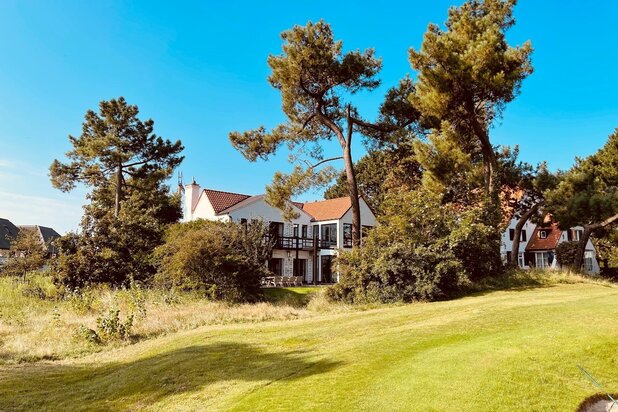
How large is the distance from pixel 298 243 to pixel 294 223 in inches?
84.9

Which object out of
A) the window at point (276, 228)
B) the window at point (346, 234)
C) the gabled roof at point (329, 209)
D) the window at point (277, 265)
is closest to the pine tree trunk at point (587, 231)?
the gabled roof at point (329, 209)

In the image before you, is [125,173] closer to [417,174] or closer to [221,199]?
[221,199]

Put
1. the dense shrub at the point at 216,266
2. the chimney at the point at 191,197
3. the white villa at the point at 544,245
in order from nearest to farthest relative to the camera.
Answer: the dense shrub at the point at 216,266, the chimney at the point at 191,197, the white villa at the point at 544,245

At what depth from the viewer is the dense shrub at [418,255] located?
1648cm

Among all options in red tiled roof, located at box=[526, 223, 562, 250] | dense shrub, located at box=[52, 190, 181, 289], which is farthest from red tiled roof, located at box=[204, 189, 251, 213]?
red tiled roof, located at box=[526, 223, 562, 250]

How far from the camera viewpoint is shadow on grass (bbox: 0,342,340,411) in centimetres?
724

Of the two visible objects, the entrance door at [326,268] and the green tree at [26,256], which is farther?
the entrance door at [326,268]

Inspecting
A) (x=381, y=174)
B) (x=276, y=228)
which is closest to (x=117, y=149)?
(x=276, y=228)

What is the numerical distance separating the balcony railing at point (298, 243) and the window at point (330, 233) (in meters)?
0.09

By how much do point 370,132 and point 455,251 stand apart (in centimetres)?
992

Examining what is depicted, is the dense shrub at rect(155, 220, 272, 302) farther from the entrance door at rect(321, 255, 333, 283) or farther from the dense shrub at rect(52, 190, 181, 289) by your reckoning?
the entrance door at rect(321, 255, 333, 283)

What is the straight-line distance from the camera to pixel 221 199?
35.8 meters

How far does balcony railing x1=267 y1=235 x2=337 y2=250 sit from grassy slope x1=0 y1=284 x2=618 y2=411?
2501cm

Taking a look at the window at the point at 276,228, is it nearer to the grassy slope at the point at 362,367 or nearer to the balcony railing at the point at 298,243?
the balcony railing at the point at 298,243
